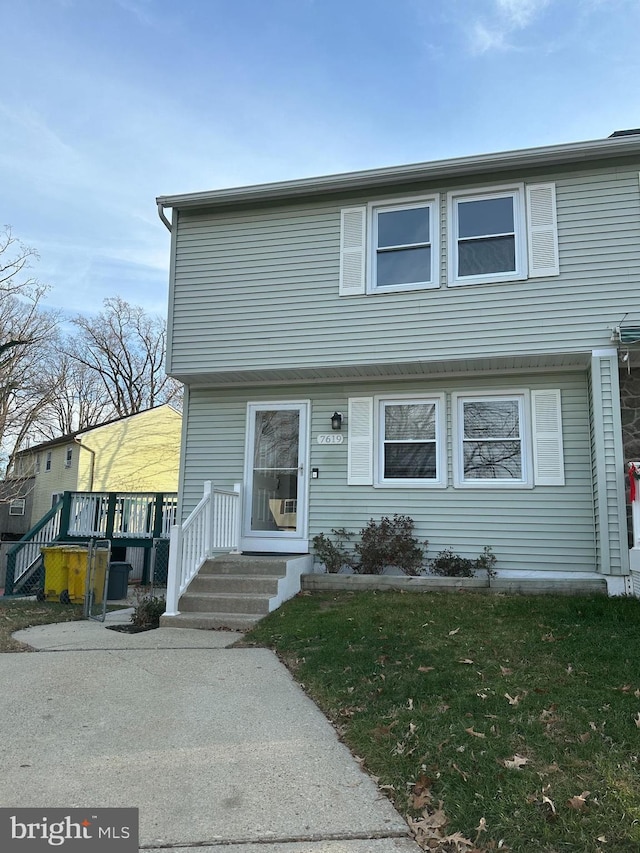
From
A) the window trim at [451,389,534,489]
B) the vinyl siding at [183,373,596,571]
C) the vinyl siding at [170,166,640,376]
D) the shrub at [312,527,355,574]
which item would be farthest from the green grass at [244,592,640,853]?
the vinyl siding at [170,166,640,376]

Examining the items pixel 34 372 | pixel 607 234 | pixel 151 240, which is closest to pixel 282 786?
pixel 607 234

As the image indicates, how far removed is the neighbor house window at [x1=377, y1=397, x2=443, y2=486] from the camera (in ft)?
27.8

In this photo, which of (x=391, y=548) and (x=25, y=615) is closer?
(x=25, y=615)

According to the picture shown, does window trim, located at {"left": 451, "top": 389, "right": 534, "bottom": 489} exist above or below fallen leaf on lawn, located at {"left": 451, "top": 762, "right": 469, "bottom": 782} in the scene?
above

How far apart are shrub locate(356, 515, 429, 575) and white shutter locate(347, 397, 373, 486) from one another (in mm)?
718

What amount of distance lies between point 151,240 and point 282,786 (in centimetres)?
1964

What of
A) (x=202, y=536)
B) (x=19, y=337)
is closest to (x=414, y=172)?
(x=202, y=536)

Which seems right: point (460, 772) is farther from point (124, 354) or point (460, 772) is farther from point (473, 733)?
point (124, 354)

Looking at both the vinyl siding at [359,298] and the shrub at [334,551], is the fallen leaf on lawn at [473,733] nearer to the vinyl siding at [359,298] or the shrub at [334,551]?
the shrub at [334,551]

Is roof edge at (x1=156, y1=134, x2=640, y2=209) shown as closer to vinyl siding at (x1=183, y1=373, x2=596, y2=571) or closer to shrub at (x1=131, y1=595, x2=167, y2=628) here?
vinyl siding at (x1=183, y1=373, x2=596, y2=571)

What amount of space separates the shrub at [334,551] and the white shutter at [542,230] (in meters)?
4.42

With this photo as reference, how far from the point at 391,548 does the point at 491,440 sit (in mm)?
2061

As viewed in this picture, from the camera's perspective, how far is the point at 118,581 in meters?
9.80

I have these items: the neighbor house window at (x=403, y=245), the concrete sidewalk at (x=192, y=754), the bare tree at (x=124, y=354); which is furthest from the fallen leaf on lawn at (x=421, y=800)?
the bare tree at (x=124, y=354)
